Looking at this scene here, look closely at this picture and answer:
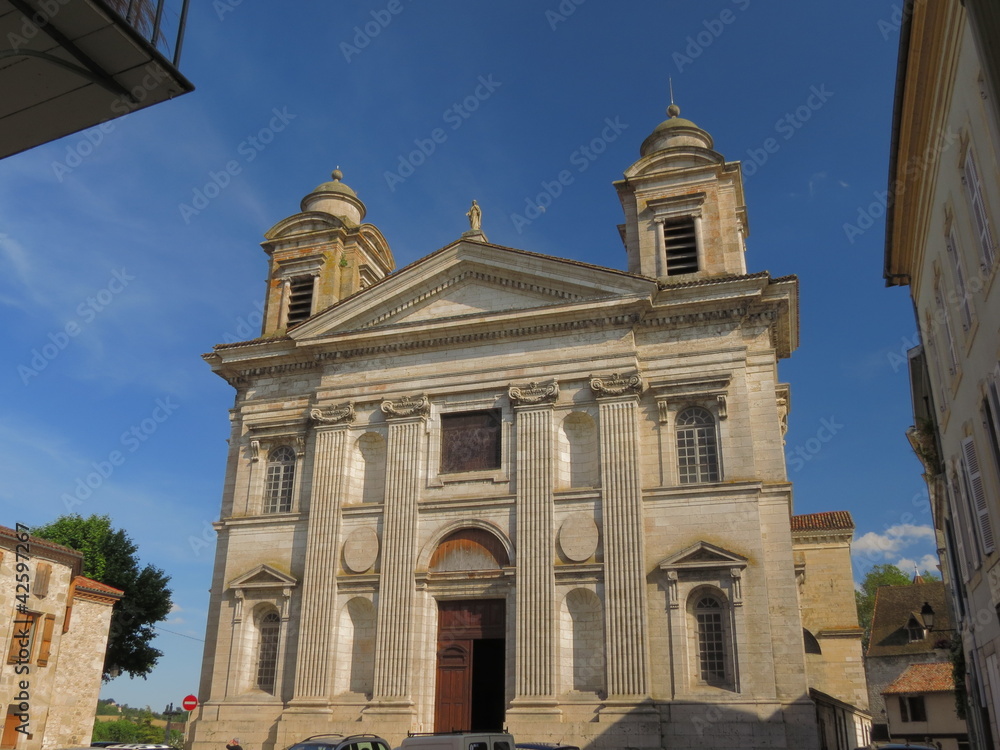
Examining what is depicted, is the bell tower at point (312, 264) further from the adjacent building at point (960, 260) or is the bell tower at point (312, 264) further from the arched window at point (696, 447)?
the adjacent building at point (960, 260)

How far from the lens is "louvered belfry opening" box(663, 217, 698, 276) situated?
25.2m

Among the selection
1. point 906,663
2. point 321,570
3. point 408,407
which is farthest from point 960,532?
point 906,663

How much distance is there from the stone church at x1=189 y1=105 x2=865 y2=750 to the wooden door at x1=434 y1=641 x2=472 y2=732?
0.08 meters

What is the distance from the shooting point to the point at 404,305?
26.1 metres

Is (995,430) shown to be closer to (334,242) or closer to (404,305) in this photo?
(404,305)

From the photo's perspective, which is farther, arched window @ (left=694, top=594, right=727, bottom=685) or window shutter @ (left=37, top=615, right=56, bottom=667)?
window shutter @ (left=37, top=615, right=56, bottom=667)

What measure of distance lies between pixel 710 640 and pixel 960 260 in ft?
39.4

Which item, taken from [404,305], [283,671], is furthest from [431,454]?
[283,671]

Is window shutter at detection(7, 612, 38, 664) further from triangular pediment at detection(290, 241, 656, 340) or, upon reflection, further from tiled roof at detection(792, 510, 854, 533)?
tiled roof at detection(792, 510, 854, 533)

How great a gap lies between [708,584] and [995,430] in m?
11.1

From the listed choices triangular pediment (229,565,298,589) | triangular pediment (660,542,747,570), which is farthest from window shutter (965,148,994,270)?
triangular pediment (229,565,298,589)

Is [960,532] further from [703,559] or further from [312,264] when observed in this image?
[312,264]

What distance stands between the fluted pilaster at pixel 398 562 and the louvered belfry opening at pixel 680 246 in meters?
8.83

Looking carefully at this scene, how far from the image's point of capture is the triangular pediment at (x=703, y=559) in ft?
68.1
